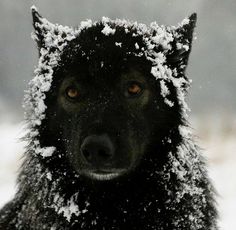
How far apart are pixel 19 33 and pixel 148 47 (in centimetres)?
1501

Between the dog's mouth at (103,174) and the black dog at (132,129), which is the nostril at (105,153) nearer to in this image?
the dog's mouth at (103,174)

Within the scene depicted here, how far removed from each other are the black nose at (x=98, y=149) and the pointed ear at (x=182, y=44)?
1176 millimetres

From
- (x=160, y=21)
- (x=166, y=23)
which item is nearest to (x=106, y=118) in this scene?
(x=166, y=23)

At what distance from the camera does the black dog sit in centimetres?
422

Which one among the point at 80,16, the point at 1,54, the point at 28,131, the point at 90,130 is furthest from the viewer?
the point at 1,54

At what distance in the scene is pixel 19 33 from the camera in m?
18.7

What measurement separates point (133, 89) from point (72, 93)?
507 millimetres

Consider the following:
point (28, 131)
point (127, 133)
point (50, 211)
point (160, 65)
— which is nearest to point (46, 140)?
point (28, 131)

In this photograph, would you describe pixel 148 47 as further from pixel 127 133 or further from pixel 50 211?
pixel 50 211

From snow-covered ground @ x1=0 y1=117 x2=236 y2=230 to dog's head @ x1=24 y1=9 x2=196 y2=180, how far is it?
3.53 metres

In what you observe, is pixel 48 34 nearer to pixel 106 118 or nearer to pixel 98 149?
pixel 106 118

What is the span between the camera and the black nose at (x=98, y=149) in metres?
3.67

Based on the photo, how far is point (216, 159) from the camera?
35.6ft

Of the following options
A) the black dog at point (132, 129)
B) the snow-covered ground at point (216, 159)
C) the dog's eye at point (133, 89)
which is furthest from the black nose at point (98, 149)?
the snow-covered ground at point (216, 159)
